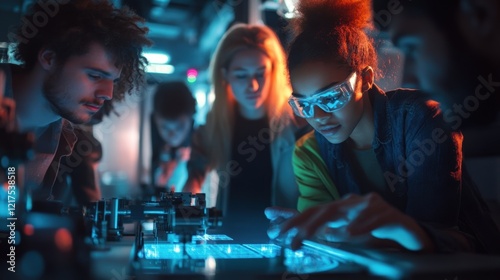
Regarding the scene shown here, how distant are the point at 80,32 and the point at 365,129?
30.8 inches

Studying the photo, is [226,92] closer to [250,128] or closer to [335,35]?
[250,128]

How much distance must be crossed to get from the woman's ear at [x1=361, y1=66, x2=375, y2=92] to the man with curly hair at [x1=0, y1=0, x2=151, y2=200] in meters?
0.61

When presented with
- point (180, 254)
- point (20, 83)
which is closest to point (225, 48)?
point (20, 83)

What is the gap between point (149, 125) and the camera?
2.28 meters

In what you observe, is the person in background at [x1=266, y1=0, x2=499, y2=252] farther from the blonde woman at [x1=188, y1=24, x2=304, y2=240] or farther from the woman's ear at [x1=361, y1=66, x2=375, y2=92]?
the blonde woman at [x1=188, y1=24, x2=304, y2=240]

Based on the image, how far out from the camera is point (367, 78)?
1.15m

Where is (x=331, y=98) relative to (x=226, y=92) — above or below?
below

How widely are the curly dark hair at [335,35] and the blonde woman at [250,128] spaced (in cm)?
33

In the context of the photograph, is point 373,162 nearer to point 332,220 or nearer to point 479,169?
point 332,220

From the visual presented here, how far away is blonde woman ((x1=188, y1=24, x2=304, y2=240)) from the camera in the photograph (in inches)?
62.3

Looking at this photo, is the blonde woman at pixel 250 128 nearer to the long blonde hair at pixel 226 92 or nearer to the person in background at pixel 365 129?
the long blonde hair at pixel 226 92

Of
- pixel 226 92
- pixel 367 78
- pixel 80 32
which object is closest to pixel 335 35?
pixel 367 78

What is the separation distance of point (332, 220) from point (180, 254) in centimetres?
34

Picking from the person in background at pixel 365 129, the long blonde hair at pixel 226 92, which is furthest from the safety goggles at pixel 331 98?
the long blonde hair at pixel 226 92
